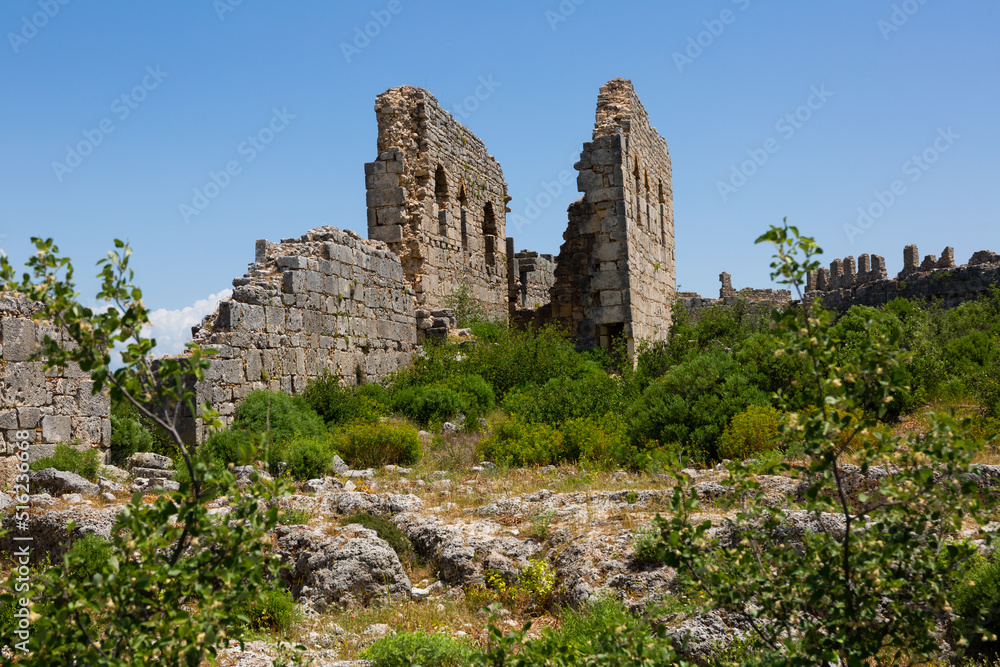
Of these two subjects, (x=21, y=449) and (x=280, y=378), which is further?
(x=280, y=378)

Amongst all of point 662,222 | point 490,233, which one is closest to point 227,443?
point 490,233

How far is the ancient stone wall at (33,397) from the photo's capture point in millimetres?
7895

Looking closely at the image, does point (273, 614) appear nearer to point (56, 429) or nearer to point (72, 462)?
point (72, 462)

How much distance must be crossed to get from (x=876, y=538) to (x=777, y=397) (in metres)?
0.65

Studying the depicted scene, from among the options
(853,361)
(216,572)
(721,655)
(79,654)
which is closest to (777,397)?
(853,361)

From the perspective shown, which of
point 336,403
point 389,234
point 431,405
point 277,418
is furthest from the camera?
point 389,234

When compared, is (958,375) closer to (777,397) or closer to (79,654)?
(777,397)

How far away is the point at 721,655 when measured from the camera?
13.4 ft

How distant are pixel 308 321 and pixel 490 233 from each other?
8146 mm

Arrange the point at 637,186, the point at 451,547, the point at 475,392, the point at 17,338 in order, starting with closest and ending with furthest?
the point at 451,547
the point at 17,338
the point at 475,392
the point at 637,186

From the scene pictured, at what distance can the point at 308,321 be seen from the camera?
11.8 metres

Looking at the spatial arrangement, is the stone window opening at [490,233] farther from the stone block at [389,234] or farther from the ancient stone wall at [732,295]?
the ancient stone wall at [732,295]

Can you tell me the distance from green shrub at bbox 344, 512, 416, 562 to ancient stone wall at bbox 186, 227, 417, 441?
3.67 meters

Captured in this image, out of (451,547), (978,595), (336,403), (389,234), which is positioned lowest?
(978,595)
